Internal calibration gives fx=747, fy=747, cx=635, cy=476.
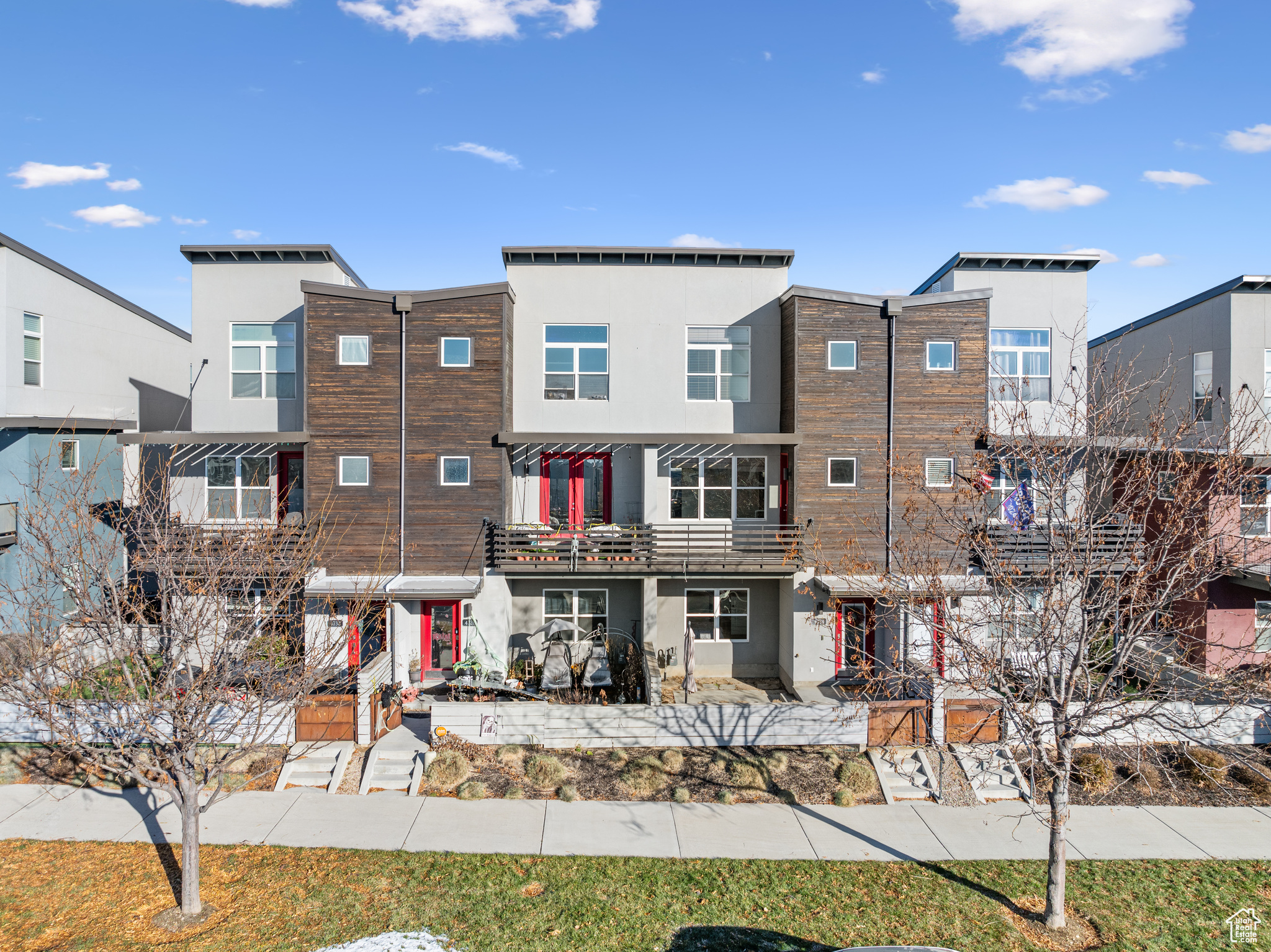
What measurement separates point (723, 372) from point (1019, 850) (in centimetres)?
1206

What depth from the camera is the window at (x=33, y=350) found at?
18.0 meters

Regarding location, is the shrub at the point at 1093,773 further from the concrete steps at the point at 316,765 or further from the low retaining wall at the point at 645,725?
the concrete steps at the point at 316,765

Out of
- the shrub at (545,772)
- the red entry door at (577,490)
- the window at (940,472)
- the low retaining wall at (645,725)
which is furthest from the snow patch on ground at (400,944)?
the window at (940,472)

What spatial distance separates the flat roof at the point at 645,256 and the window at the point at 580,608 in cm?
846

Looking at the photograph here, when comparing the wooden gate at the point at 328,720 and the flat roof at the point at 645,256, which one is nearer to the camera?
the wooden gate at the point at 328,720

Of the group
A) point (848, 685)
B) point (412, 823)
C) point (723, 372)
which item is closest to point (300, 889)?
point (412, 823)

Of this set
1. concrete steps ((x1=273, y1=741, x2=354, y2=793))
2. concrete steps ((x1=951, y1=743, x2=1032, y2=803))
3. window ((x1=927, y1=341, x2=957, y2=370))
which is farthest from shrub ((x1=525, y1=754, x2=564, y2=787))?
window ((x1=927, y1=341, x2=957, y2=370))

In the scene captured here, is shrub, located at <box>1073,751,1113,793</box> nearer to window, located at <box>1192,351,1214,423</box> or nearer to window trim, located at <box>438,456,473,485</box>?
window, located at <box>1192,351,1214,423</box>

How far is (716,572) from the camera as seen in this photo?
17.6m

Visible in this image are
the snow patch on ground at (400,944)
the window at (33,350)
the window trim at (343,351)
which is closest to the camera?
the snow patch on ground at (400,944)

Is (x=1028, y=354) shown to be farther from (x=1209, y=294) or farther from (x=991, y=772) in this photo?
(x=991, y=772)

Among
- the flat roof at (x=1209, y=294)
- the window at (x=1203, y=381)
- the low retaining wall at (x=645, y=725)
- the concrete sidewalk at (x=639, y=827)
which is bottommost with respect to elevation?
the concrete sidewalk at (x=639, y=827)

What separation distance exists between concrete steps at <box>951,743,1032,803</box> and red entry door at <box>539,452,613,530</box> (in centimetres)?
977

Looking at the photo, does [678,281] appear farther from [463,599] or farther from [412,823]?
[412,823]
